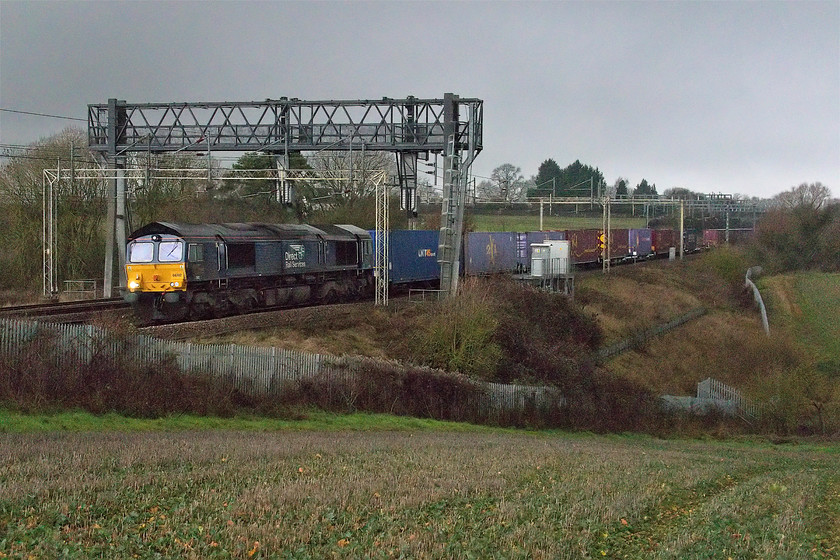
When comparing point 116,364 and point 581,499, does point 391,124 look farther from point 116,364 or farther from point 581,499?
point 581,499

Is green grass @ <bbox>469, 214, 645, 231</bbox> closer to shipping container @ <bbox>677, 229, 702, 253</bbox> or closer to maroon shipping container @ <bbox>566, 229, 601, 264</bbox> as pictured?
shipping container @ <bbox>677, 229, 702, 253</bbox>

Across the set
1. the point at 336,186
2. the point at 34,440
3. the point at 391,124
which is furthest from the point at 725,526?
the point at 336,186

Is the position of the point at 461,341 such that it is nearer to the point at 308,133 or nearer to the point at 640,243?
the point at 308,133

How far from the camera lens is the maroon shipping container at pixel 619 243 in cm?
7425

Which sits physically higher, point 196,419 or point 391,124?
point 391,124

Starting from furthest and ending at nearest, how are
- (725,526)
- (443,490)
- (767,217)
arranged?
(767,217), (443,490), (725,526)

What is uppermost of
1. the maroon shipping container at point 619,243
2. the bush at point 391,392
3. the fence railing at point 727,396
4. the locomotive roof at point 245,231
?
the maroon shipping container at point 619,243

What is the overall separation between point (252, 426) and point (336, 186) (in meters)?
33.3

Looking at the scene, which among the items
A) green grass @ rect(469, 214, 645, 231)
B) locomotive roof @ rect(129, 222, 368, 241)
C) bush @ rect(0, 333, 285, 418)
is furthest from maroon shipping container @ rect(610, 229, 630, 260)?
bush @ rect(0, 333, 285, 418)

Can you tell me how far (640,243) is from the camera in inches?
3327

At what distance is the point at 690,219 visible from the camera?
379ft

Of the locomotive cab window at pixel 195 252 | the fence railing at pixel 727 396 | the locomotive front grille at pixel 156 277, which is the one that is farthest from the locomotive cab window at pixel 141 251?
the fence railing at pixel 727 396

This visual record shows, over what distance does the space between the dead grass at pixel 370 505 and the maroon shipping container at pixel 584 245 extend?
1878 inches

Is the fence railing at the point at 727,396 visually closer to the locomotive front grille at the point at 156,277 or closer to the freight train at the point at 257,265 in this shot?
the freight train at the point at 257,265
